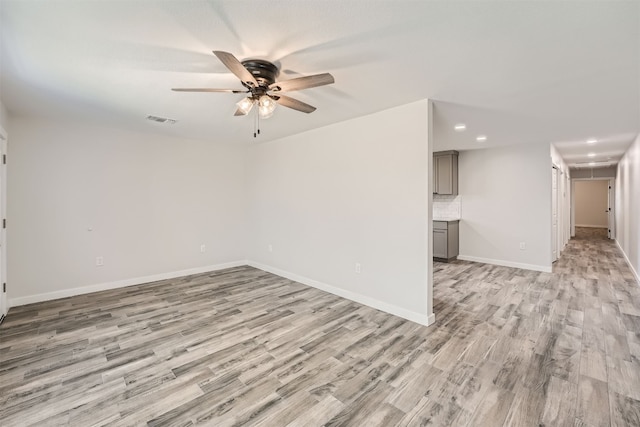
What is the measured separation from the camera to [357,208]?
385 cm

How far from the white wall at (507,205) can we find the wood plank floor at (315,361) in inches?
60.9

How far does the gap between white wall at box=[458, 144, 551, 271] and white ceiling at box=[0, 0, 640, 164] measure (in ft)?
6.50

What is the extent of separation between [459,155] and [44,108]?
703cm

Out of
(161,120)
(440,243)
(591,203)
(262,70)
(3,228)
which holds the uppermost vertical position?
(161,120)

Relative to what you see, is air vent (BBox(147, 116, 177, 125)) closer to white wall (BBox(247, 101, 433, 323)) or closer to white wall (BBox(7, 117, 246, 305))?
white wall (BBox(7, 117, 246, 305))

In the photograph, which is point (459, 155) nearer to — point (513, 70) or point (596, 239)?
point (513, 70)

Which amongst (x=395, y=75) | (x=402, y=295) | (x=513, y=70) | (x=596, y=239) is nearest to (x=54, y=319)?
(x=402, y=295)

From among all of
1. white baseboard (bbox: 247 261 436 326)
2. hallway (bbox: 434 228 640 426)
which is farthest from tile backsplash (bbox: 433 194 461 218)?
white baseboard (bbox: 247 261 436 326)

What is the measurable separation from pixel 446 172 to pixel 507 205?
135cm

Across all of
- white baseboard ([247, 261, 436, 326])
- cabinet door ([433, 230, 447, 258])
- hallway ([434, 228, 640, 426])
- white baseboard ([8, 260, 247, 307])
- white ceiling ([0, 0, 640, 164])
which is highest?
white ceiling ([0, 0, 640, 164])

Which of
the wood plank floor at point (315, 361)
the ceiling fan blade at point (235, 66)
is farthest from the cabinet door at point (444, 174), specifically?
the ceiling fan blade at point (235, 66)

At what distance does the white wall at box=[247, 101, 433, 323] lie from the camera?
3197mm

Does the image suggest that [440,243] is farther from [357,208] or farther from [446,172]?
[357,208]

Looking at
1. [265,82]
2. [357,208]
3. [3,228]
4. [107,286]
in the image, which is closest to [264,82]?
[265,82]
